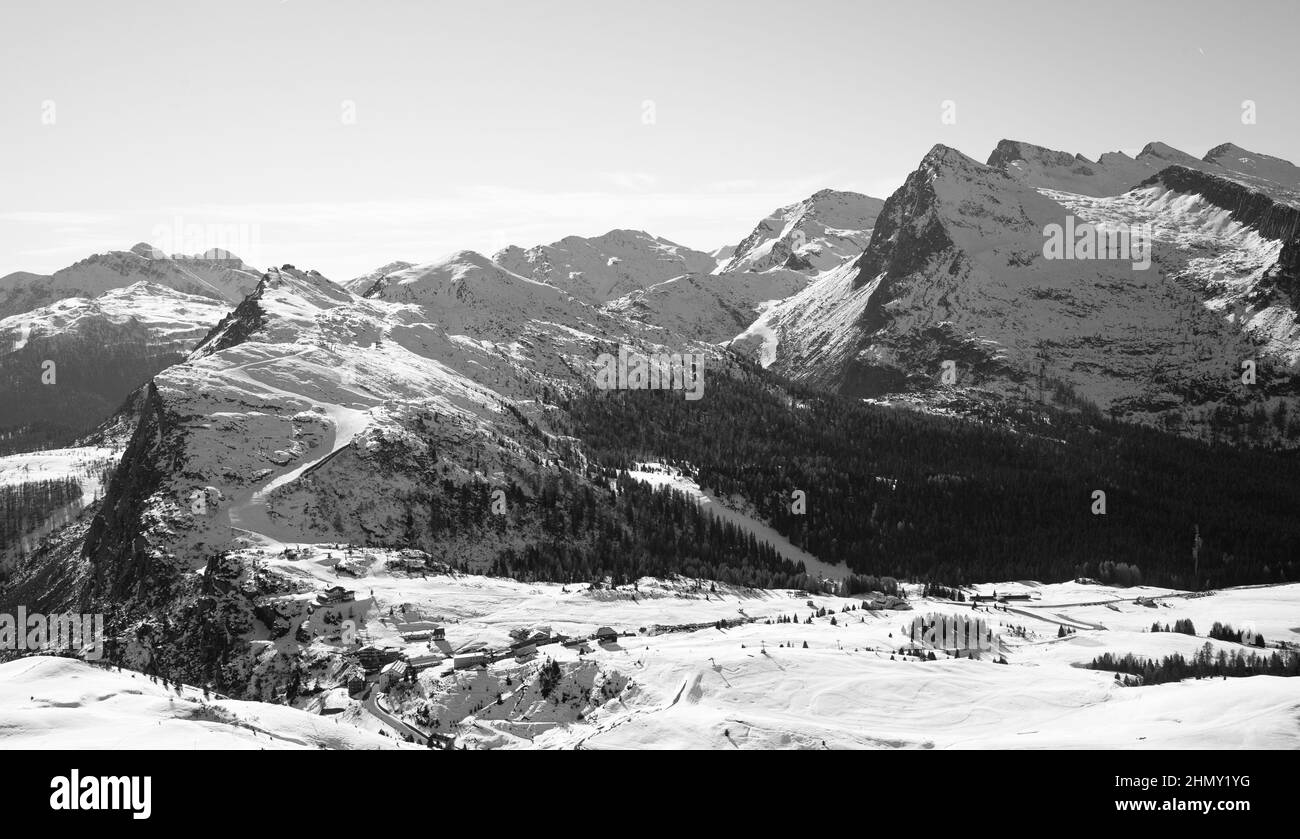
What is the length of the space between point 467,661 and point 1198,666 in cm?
6994

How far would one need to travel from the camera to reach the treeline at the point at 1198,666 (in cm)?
9175

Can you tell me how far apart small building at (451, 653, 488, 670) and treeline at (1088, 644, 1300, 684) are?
59.0 metres

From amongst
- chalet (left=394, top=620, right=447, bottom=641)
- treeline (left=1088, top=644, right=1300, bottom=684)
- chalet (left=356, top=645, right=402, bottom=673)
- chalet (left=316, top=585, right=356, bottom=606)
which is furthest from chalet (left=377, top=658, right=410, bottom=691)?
treeline (left=1088, top=644, right=1300, bottom=684)

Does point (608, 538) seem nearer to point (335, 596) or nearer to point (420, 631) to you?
point (335, 596)

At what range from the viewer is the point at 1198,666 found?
9594 cm

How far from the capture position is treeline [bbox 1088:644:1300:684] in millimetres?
91750

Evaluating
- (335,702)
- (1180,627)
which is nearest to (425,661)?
(335,702)

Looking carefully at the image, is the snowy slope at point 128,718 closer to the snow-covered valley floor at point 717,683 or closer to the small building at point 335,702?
the snow-covered valley floor at point 717,683

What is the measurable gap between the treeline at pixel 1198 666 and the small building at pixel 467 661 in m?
59.0
